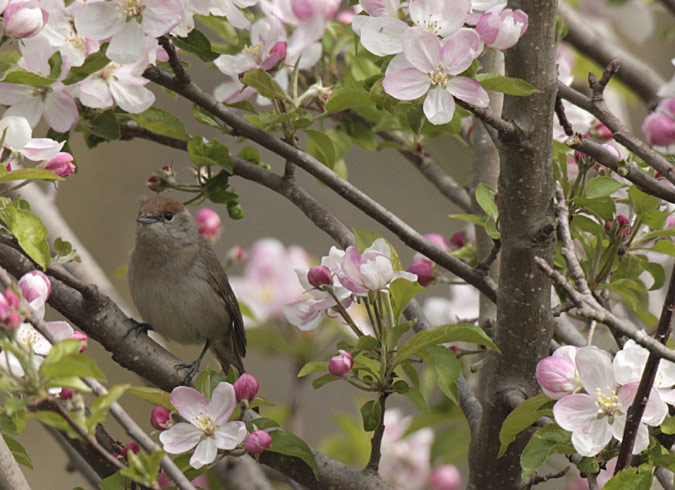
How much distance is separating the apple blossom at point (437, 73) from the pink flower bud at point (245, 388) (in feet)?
2.39

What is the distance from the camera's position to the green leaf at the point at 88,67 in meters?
2.21

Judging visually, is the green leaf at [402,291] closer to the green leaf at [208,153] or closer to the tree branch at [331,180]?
the tree branch at [331,180]

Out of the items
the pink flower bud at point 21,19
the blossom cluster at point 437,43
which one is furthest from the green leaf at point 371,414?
the pink flower bud at point 21,19

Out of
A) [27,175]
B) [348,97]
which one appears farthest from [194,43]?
[27,175]

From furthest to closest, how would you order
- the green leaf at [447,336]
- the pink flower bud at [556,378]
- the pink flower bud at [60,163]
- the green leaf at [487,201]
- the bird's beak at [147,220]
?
the bird's beak at [147,220] < the green leaf at [487,201] < the pink flower bud at [60,163] < the green leaf at [447,336] < the pink flower bud at [556,378]

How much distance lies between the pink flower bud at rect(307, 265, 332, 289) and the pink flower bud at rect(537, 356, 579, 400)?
22.7 inches

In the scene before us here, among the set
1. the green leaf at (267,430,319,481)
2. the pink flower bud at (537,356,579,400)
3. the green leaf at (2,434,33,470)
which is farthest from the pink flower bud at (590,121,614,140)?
the green leaf at (2,434,33,470)

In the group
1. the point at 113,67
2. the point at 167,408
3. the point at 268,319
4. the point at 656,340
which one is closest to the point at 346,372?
the point at 167,408

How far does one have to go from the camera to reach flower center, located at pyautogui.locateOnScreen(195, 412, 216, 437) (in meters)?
2.03

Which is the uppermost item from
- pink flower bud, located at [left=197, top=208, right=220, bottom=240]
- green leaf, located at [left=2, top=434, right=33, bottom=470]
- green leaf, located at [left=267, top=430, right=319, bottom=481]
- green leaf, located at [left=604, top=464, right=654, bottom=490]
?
green leaf, located at [left=604, top=464, right=654, bottom=490]

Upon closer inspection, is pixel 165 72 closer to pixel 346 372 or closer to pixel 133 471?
pixel 346 372

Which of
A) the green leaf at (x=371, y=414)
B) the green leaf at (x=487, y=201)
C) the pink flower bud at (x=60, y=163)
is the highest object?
the green leaf at (x=487, y=201)

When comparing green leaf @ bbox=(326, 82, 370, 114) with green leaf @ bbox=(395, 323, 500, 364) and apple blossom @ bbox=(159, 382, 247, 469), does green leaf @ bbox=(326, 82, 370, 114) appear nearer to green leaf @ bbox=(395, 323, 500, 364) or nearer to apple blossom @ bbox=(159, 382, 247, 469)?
green leaf @ bbox=(395, 323, 500, 364)

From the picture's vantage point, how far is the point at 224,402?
2.07 metres
